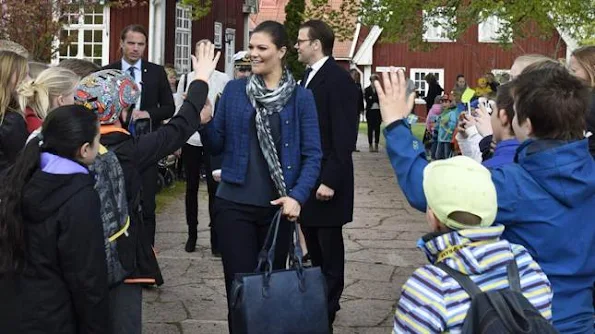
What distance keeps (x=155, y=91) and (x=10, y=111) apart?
11.2 feet

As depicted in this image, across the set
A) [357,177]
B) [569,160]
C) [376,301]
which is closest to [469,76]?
[357,177]

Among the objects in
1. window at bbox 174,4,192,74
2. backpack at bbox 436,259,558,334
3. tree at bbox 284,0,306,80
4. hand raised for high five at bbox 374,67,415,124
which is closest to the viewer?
backpack at bbox 436,259,558,334

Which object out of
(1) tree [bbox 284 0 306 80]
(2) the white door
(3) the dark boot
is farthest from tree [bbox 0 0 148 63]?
(1) tree [bbox 284 0 306 80]

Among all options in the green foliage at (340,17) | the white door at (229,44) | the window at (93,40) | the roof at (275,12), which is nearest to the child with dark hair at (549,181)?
the window at (93,40)

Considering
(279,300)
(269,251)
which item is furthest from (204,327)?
(279,300)

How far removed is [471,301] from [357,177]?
14.8 metres

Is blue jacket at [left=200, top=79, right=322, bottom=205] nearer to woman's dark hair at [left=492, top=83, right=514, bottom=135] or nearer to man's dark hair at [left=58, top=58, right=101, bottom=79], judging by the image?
man's dark hair at [left=58, top=58, right=101, bottom=79]

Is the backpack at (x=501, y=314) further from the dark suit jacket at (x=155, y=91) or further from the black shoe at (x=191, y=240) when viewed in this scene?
the black shoe at (x=191, y=240)

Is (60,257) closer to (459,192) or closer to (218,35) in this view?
(459,192)

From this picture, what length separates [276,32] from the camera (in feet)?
18.2

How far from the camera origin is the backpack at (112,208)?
169 inches

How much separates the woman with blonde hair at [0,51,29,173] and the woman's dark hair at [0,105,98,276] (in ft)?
2.76

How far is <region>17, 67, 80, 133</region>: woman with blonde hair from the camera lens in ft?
16.1

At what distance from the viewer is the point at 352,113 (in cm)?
659
